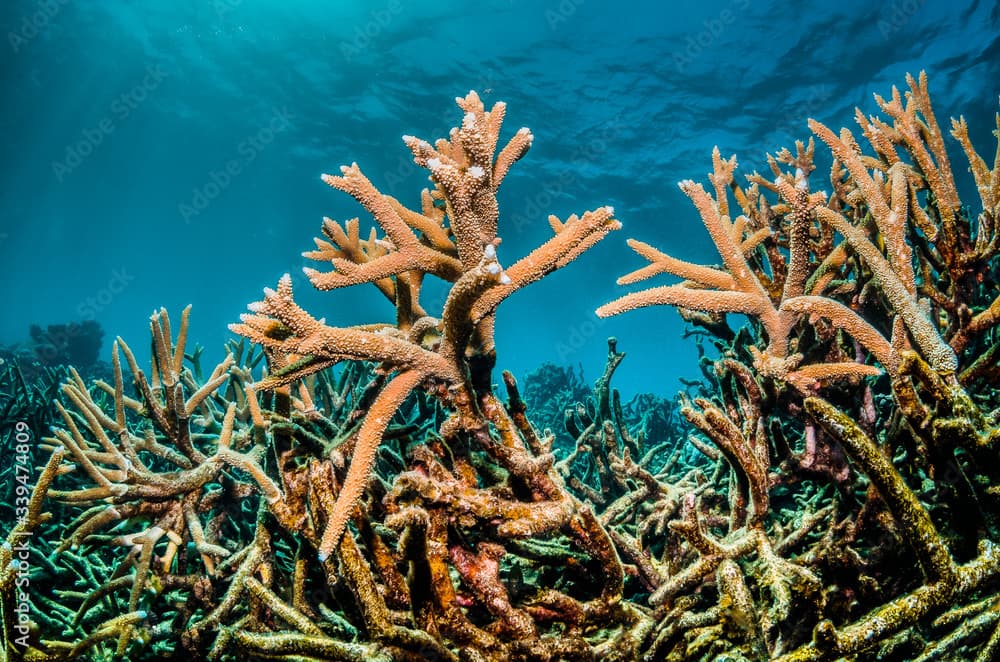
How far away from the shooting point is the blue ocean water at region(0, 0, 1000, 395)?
63.1 feet

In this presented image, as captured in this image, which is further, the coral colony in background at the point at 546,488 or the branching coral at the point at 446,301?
the branching coral at the point at 446,301

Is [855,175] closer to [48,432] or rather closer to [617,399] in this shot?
[617,399]

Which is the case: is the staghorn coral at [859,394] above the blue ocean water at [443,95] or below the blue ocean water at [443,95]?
below

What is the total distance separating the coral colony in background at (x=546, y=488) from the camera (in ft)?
4.57

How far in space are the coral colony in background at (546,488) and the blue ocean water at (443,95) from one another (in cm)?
1034

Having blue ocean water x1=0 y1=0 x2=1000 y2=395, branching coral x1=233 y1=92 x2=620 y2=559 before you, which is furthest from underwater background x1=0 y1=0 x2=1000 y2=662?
blue ocean water x1=0 y1=0 x2=1000 y2=395

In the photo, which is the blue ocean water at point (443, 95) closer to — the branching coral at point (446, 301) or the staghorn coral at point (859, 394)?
the staghorn coral at point (859, 394)

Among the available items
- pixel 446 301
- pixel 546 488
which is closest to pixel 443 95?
pixel 446 301

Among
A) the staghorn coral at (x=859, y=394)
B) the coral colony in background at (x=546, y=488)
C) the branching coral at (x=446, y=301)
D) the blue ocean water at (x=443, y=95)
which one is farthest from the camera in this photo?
the blue ocean water at (x=443, y=95)

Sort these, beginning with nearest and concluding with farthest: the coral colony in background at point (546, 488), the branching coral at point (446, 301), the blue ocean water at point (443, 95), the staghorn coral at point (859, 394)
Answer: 1. the staghorn coral at point (859, 394)
2. the coral colony in background at point (546, 488)
3. the branching coral at point (446, 301)
4. the blue ocean water at point (443, 95)

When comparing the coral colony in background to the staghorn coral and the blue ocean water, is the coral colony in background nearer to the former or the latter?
the staghorn coral

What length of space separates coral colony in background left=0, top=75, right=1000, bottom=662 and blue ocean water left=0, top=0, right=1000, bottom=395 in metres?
10.3

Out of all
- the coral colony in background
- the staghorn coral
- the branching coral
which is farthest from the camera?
the branching coral

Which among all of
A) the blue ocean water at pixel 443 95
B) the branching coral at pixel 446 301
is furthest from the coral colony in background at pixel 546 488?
the blue ocean water at pixel 443 95
